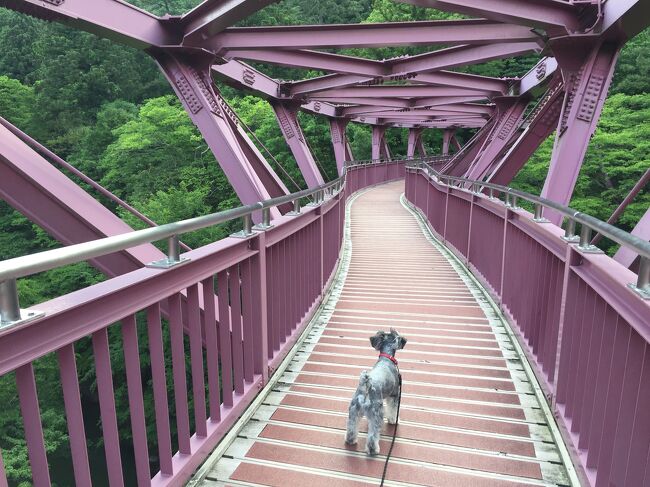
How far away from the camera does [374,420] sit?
2.98 m

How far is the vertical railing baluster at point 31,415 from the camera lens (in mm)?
1641

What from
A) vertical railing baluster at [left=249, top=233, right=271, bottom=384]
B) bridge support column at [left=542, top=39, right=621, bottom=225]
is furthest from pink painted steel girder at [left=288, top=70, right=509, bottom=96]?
vertical railing baluster at [left=249, top=233, right=271, bottom=384]

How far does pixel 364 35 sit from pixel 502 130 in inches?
346

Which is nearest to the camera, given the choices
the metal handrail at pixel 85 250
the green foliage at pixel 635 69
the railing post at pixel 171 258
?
the metal handrail at pixel 85 250

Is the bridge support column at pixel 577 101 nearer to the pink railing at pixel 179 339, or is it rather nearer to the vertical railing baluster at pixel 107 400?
the pink railing at pixel 179 339

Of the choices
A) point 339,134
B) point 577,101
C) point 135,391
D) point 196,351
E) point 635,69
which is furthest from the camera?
point 339,134

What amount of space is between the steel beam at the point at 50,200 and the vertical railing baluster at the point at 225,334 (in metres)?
1.45

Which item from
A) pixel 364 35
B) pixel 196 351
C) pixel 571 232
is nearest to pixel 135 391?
pixel 196 351

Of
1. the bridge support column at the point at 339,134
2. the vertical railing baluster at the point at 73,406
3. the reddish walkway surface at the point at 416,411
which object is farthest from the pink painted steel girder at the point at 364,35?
the bridge support column at the point at 339,134

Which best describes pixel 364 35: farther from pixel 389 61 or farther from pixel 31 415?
pixel 31 415

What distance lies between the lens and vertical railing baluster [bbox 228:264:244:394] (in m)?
3.31

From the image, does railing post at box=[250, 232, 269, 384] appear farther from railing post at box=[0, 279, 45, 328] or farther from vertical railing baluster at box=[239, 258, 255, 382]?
railing post at box=[0, 279, 45, 328]

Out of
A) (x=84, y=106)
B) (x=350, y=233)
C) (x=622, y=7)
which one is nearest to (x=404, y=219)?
(x=350, y=233)

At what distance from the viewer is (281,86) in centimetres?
1619
